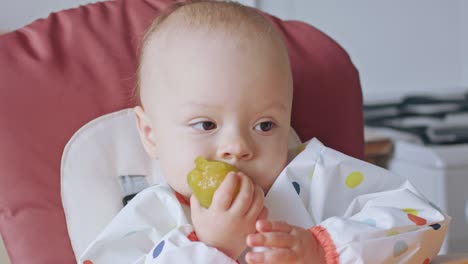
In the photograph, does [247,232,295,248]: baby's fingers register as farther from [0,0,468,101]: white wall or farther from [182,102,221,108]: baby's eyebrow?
[0,0,468,101]: white wall

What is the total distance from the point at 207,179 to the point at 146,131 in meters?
0.22

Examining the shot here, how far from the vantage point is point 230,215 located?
0.83 metres

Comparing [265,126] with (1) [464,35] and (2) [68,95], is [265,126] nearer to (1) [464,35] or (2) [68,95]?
(2) [68,95]

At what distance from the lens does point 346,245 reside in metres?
0.84

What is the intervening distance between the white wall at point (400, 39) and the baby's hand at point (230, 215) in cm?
117

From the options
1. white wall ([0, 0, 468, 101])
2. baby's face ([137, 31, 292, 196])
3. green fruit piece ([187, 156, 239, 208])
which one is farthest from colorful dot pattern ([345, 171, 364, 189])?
white wall ([0, 0, 468, 101])

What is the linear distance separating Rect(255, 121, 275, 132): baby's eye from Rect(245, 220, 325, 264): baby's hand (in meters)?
0.16

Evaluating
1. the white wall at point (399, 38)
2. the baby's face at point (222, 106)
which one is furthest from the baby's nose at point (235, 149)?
the white wall at point (399, 38)

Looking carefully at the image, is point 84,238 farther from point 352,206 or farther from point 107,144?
point 352,206

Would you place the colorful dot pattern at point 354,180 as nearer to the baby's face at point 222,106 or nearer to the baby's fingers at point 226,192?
the baby's face at point 222,106

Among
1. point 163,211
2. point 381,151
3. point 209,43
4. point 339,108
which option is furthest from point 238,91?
point 381,151

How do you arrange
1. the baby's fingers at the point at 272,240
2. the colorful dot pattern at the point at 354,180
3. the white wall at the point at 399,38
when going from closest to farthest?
the baby's fingers at the point at 272,240
the colorful dot pattern at the point at 354,180
the white wall at the point at 399,38

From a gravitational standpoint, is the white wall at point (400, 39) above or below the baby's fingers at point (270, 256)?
below

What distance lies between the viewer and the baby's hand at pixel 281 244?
0.80 metres
